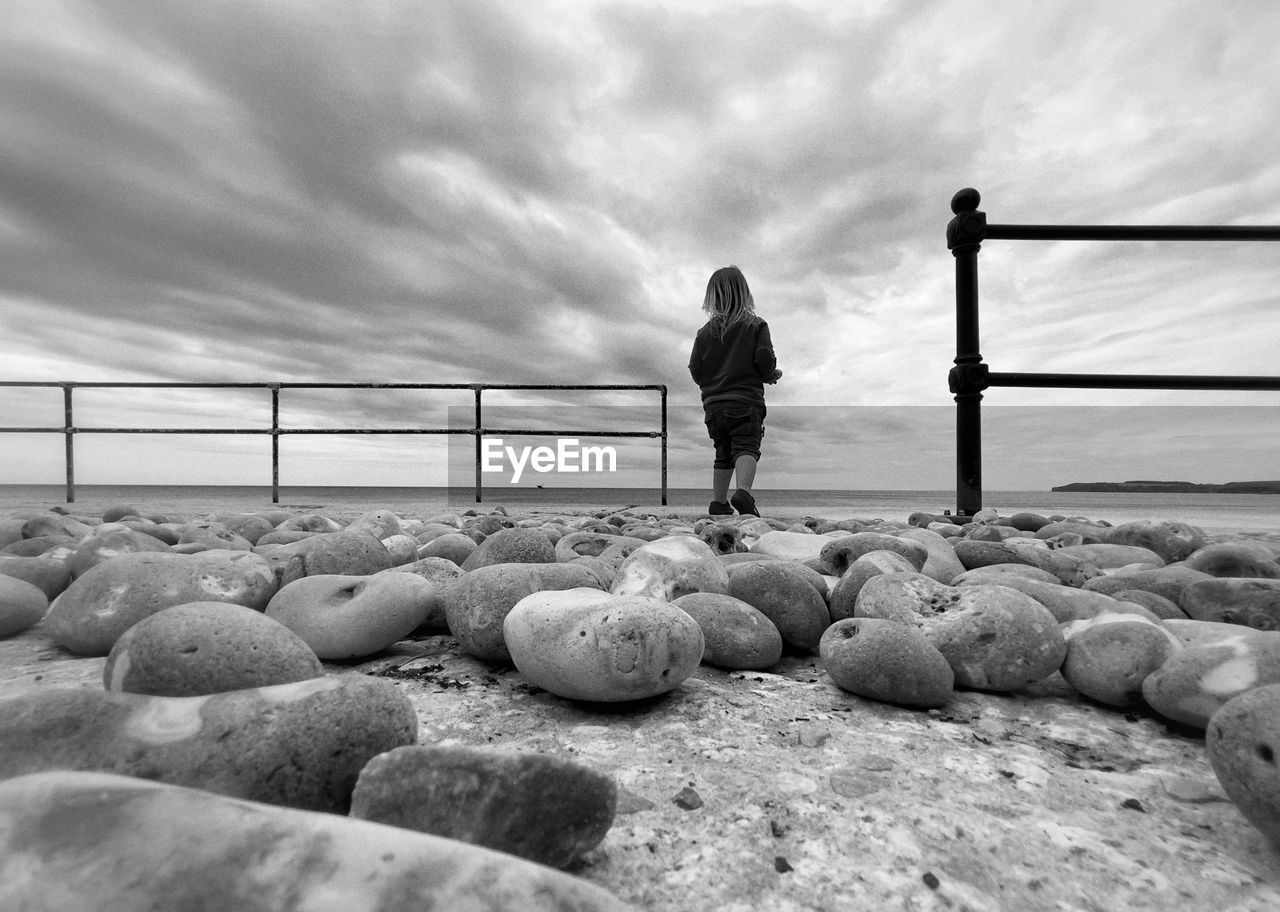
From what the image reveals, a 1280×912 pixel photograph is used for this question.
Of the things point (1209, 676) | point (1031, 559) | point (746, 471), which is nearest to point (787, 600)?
point (1209, 676)

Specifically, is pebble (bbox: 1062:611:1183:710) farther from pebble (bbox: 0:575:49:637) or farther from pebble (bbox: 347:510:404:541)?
pebble (bbox: 347:510:404:541)

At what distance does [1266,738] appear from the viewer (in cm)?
64

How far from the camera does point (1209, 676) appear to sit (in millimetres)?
931

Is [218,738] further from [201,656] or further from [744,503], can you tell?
[744,503]

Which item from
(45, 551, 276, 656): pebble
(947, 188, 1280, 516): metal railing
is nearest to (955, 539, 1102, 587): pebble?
(947, 188, 1280, 516): metal railing

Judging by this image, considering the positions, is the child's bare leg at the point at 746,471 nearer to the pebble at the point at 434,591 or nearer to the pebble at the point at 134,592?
the pebble at the point at 434,591

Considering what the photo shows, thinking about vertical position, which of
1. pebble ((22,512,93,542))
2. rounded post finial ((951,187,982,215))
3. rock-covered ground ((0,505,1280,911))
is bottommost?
rock-covered ground ((0,505,1280,911))

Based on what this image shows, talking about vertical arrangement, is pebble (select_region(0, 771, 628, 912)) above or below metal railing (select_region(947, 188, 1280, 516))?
below

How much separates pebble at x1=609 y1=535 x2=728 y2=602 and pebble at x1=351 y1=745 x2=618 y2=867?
31.6 inches

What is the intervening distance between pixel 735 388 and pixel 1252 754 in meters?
4.07

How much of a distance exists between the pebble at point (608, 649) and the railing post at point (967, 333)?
2893 millimetres

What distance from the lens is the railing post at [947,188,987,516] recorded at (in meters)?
3.36

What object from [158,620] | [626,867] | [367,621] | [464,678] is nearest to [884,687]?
[626,867]

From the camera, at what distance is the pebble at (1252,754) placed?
0.62 meters
